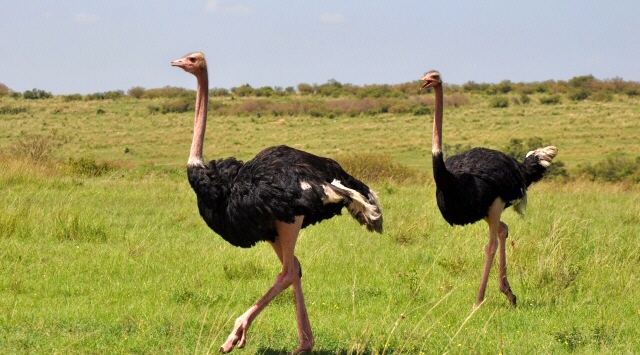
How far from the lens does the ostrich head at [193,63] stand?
19.7 ft

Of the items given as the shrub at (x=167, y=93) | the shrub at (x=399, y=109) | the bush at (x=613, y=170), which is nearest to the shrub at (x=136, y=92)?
the shrub at (x=167, y=93)

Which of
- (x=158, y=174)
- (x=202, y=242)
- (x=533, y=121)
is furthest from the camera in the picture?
(x=533, y=121)

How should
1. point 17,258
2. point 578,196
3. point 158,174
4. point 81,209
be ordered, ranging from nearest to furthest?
point 17,258
point 81,209
point 578,196
point 158,174

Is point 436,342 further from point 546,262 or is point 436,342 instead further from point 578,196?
point 578,196

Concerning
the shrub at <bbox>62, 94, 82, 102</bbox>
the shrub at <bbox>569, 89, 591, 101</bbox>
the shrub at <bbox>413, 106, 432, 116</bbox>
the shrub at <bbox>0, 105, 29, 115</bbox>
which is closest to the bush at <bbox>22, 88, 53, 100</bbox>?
the shrub at <bbox>62, 94, 82, 102</bbox>

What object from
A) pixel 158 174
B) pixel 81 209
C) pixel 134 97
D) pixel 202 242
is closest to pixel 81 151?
pixel 158 174

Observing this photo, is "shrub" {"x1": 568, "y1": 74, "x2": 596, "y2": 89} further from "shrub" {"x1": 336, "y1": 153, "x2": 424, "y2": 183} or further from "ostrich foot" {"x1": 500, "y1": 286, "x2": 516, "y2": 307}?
"ostrich foot" {"x1": 500, "y1": 286, "x2": 516, "y2": 307}

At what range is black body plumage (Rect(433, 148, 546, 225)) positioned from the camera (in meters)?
7.09

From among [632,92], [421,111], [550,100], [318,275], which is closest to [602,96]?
[550,100]

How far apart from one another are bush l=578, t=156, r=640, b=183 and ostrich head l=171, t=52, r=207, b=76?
17.0 m

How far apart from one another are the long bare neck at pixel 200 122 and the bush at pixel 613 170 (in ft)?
55.9

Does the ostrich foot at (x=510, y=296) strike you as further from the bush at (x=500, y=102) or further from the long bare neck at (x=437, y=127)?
the bush at (x=500, y=102)

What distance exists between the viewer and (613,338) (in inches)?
233

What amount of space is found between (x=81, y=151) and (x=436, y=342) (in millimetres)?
25246
